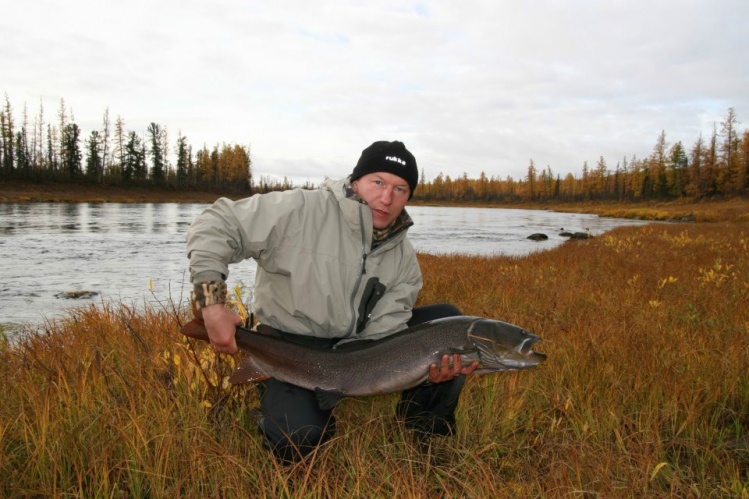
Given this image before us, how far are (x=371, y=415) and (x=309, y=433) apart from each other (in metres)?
0.61

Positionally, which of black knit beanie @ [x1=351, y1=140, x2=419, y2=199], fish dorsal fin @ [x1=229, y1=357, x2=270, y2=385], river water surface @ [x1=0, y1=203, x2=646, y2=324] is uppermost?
black knit beanie @ [x1=351, y1=140, x2=419, y2=199]

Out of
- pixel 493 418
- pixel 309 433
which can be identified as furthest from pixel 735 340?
pixel 309 433

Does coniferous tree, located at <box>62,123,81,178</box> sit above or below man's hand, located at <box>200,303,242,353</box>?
above

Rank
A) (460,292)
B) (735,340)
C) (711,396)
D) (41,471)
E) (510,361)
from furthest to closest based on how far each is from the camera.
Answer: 1. (460,292)
2. (735,340)
3. (711,396)
4. (510,361)
5. (41,471)

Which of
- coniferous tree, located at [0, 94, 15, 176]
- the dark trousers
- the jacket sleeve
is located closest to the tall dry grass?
the dark trousers

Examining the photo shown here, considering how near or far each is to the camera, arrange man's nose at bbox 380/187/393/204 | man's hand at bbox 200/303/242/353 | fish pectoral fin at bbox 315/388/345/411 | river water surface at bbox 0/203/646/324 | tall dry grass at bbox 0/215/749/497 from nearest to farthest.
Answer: tall dry grass at bbox 0/215/749/497 → man's hand at bbox 200/303/242/353 → fish pectoral fin at bbox 315/388/345/411 → man's nose at bbox 380/187/393/204 → river water surface at bbox 0/203/646/324

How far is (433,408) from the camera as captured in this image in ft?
10.4

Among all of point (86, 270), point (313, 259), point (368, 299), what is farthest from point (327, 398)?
point (86, 270)

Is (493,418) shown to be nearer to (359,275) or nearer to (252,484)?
(359,275)

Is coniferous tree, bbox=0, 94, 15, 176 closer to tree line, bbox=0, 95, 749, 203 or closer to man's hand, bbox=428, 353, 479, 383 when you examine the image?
tree line, bbox=0, 95, 749, 203

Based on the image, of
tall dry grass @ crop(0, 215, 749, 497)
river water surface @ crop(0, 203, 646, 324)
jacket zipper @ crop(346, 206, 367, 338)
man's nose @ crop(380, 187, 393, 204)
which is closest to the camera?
tall dry grass @ crop(0, 215, 749, 497)

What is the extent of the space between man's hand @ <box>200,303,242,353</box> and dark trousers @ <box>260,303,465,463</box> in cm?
44

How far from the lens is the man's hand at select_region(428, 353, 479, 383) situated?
9.50 feet

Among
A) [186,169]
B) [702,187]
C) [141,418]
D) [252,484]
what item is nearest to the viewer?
[252,484]
